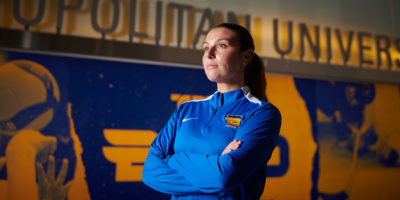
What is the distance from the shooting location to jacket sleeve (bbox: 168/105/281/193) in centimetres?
70

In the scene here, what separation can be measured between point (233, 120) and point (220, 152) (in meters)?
0.11

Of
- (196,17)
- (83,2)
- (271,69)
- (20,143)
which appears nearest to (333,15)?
(271,69)

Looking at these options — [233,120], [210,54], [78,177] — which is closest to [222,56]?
[210,54]

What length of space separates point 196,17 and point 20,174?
68.7 inches

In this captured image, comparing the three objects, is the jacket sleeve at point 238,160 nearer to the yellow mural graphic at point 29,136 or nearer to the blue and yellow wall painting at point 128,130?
the blue and yellow wall painting at point 128,130

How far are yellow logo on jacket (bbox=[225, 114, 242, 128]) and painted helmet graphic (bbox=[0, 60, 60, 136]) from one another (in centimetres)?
155

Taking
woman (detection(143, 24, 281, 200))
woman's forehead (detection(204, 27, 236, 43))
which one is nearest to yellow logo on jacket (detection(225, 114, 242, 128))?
woman (detection(143, 24, 281, 200))

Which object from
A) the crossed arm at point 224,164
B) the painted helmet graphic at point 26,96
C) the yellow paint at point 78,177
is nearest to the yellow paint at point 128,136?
the yellow paint at point 78,177

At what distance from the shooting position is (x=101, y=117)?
1.96 m

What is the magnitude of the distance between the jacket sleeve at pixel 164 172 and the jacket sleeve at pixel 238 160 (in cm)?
2

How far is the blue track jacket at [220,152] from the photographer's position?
2.34ft

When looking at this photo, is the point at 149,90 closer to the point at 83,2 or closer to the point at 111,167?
the point at 111,167

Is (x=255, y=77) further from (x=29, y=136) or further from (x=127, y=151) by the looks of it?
(x=29, y=136)

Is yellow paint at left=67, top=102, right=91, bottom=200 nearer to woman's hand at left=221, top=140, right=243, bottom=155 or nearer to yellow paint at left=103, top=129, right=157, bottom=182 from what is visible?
yellow paint at left=103, top=129, right=157, bottom=182
